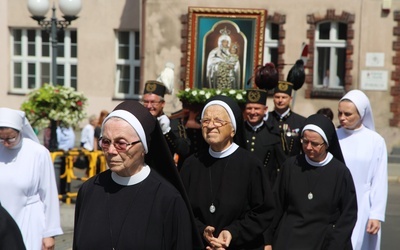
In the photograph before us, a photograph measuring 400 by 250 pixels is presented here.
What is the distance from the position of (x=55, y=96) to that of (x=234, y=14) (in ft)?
31.4

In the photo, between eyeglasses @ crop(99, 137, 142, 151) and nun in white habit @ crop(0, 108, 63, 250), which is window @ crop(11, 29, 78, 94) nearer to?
nun in white habit @ crop(0, 108, 63, 250)

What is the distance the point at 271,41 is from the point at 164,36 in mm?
2942

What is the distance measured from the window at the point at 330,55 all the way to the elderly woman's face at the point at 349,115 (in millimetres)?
17187

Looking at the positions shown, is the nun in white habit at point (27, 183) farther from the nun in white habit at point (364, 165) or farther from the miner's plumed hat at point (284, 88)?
the miner's plumed hat at point (284, 88)

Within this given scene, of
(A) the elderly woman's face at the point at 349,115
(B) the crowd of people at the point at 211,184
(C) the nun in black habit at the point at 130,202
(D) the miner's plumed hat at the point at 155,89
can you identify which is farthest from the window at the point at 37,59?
(C) the nun in black habit at the point at 130,202

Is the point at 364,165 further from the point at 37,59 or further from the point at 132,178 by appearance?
the point at 37,59

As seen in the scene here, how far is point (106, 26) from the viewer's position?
2939cm

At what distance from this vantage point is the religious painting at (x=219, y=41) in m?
22.7

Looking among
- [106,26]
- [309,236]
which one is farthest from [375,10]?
[309,236]

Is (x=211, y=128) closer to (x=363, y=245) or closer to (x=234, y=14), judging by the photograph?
(x=363, y=245)

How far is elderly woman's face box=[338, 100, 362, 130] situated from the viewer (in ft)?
27.4

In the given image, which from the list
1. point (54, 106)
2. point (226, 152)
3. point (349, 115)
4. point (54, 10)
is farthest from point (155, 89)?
point (54, 10)

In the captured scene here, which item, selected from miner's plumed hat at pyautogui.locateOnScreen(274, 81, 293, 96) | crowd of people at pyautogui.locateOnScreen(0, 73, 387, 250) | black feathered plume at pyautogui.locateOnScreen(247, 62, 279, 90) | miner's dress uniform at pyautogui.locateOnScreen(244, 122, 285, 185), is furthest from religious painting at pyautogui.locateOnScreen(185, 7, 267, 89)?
crowd of people at pyautogui.locateOnScreen(0, 73, 387, 250)

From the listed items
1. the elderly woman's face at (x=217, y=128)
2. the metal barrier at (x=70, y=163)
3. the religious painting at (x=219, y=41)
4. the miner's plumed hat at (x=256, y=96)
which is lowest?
the metal barrier at (x=70, y=163)
